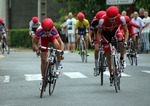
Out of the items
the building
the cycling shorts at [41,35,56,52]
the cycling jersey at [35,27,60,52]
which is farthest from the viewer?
the building

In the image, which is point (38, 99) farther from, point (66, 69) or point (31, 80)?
point (66, 69)

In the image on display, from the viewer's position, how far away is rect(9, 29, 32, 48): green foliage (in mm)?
31275

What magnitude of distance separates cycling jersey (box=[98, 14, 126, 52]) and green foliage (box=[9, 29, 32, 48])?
20.6 m

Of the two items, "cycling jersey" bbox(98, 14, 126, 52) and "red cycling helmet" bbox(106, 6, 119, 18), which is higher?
"red cycling helmet" bbox(106, 6, 119, 18)

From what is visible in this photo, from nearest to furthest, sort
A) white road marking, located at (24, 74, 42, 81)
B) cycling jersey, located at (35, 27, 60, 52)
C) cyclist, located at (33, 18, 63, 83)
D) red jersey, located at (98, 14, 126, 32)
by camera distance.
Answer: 1. cyclist, located at (33, 18, 63, 83)
2. cycling jersey, located at (35, 27, 60, 52)
3. red jersey, located at (98, 14, 126, 32)
4. white road marking, located at (24, 74, 42, 81)

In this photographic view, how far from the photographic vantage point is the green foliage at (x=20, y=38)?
31.3 metres

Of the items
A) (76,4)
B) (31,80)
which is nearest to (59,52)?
(31,80)

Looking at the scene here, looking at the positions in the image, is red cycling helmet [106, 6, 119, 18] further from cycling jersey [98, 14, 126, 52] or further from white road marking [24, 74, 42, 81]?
white road marking [24, 74, 42, 81]

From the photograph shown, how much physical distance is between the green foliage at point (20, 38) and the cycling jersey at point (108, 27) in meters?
20.6

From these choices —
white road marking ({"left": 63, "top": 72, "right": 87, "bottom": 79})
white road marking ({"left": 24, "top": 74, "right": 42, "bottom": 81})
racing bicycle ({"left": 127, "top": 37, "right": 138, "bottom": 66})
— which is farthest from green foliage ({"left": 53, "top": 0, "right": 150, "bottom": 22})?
white road marking ({"left": 24, "top": 74, "right": 42, "bottom": 81})

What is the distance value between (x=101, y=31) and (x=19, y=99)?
2.72 meters

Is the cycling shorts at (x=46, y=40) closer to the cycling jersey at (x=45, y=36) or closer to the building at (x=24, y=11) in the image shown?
the cycling jersey at (x=45, y=36)

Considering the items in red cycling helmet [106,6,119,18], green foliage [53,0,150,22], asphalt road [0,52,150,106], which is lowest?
asphalt road [0,52,150,106]

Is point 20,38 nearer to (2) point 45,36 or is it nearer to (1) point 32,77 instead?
(1) point 32,77
